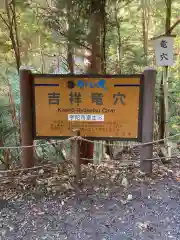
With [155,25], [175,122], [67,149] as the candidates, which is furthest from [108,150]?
[155,25]

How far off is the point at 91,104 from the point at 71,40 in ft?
3.48

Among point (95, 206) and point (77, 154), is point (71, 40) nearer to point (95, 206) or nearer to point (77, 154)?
point (77, 154)

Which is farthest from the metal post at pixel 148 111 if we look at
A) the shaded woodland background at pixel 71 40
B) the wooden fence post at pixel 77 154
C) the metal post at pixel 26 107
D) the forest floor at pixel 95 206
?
the metal post at pixel 26 107

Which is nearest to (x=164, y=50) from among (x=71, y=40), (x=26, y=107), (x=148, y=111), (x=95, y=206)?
(x=148, y=111)

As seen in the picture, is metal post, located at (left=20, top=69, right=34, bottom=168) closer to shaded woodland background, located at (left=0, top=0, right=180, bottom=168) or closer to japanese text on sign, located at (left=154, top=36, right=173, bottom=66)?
shaded woodland background, located at (left=0, top=0, right=180, bottom=168)

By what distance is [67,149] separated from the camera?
5914 millimetres

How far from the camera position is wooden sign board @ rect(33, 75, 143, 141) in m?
3.32

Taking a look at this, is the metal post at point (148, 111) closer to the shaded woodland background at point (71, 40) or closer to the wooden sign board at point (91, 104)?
the wooden sign board at point (91, 104)

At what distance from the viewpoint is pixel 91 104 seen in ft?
11.0

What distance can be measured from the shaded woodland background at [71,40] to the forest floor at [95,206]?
139cm

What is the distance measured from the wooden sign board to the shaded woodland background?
799 mm

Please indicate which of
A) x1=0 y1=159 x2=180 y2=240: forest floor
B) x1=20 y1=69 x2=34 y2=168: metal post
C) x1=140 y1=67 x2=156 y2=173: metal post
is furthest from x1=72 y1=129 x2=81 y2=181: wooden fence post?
x1=140 y1=67 x2=156 y2=173: metal post

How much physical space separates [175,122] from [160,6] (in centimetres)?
234

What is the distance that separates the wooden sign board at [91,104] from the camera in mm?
3322
